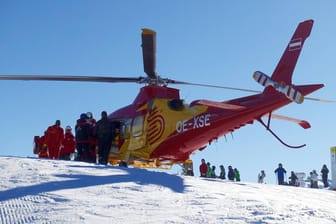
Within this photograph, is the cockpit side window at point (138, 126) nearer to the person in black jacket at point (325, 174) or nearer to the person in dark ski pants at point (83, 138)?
the person in dark ski pants at point (83, 138)

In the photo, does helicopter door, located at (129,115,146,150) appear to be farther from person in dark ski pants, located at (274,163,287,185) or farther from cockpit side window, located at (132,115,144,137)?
person in dark ski pants, located at (274,163,287,185)

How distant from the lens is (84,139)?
13.4 metres

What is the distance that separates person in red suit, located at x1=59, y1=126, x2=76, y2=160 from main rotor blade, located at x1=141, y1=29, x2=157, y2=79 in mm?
3294

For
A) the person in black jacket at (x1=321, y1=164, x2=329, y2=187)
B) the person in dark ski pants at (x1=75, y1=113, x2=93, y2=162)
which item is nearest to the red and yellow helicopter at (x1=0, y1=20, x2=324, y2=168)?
the person in dark ski pants at (x1=75, y1=113, x2=93, y2=162)

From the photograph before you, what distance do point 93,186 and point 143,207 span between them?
129cm

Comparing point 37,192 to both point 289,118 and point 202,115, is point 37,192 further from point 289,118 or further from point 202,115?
point 289,118

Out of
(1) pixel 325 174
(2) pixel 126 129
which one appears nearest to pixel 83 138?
(2) pixel 126 129

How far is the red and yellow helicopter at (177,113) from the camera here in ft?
43.7

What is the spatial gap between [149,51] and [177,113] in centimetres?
216

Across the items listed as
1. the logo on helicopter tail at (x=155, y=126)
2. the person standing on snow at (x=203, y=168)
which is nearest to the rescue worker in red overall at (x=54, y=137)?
the logo on helicopter tail at (x=155, y=126)

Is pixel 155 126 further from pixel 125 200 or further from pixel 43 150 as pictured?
pixel 125 200

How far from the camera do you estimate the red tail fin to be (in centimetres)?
1372

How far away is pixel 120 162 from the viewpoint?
15.9m

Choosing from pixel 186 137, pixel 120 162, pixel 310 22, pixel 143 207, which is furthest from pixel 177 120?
pixel 143 207
